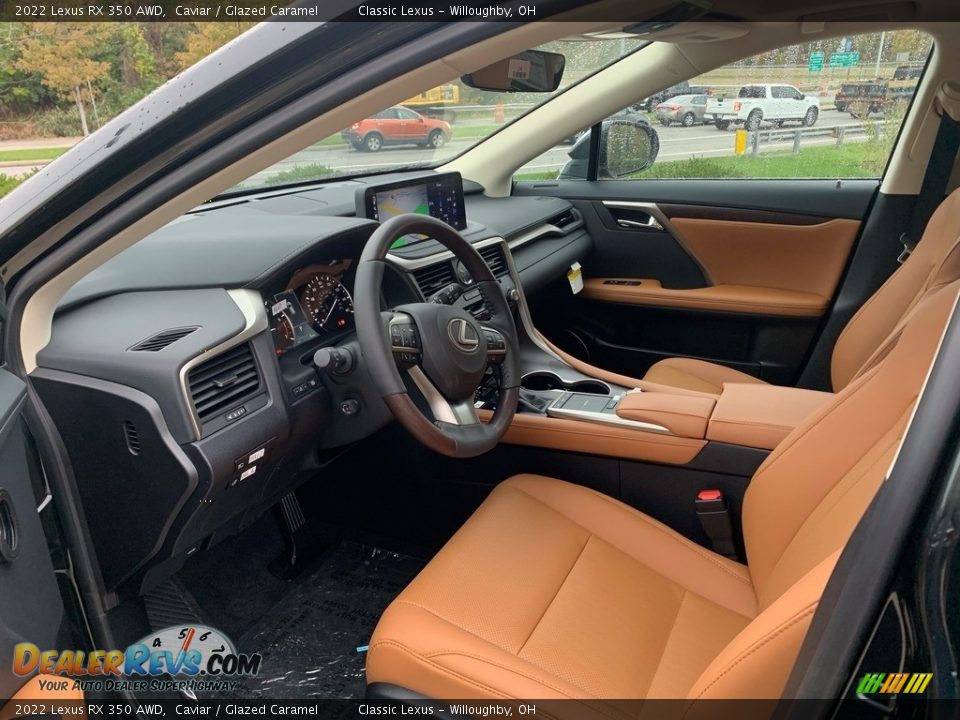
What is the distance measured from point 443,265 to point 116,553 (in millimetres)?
1145

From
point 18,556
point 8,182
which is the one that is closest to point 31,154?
point 8,182

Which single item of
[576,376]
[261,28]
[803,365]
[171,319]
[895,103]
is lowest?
[803,365]

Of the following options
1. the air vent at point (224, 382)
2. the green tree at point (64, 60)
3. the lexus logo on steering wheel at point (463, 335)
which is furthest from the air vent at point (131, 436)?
the green tree at point (64, 60)

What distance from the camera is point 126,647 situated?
1.64 metres

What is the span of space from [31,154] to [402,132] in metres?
1.19

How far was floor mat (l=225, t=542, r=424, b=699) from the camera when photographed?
1.96 metres

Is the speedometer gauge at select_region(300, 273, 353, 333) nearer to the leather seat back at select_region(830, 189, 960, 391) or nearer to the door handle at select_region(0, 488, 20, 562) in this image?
the door handle at select_region(0, 488, 20, 562)

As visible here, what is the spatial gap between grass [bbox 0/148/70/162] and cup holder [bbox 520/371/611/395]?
51.5 inches

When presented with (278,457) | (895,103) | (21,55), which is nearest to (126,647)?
(278,457)

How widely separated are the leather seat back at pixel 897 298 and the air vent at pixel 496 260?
110cm

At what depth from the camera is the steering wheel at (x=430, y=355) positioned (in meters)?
1.47

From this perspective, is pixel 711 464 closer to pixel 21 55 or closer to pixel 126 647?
pixel 126 647

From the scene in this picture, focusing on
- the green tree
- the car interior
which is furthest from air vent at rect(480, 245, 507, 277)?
the green tree

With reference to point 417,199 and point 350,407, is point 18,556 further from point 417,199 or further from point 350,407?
point 417,199
